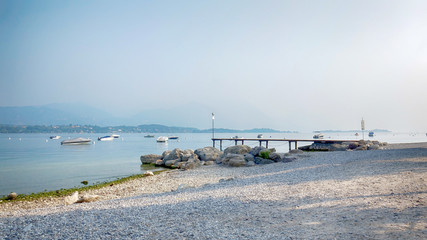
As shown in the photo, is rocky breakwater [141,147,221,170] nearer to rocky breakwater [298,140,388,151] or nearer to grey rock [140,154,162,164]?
grey rock [140,154,162,164]

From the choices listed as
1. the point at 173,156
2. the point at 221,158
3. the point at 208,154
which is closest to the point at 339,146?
the point at 221,158

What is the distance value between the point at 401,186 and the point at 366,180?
1.60m

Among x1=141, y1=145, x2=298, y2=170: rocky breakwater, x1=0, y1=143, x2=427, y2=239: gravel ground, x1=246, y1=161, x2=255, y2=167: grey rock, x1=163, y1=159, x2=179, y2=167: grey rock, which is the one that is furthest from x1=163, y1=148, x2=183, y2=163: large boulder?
x1=0, y1=143, x2=427, y2=239: gravel ground

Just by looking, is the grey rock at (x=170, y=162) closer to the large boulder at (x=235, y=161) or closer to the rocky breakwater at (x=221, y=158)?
the rocky breakwater at (x=221, y=158)

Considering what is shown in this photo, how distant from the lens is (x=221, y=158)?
25641mm

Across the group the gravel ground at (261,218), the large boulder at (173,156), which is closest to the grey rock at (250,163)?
the large boulder at (173,156)

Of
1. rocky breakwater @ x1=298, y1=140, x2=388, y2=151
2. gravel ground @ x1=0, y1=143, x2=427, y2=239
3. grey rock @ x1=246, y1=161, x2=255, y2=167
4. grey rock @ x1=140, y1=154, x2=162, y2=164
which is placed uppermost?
gravel ground @ x1=0, y1=143, x2=427, y2=239

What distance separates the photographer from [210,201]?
8.33 metres

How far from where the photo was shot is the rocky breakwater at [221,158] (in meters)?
22.3

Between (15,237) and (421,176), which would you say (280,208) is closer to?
(15,237)

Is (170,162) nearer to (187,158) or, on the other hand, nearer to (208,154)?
(187,158)

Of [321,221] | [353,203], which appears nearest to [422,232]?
[321,221]

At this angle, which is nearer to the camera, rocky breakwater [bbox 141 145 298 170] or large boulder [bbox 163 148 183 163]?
rocky breakwater [bbox 141 145 298 170]

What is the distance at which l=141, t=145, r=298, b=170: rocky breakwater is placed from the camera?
22.3 meters
